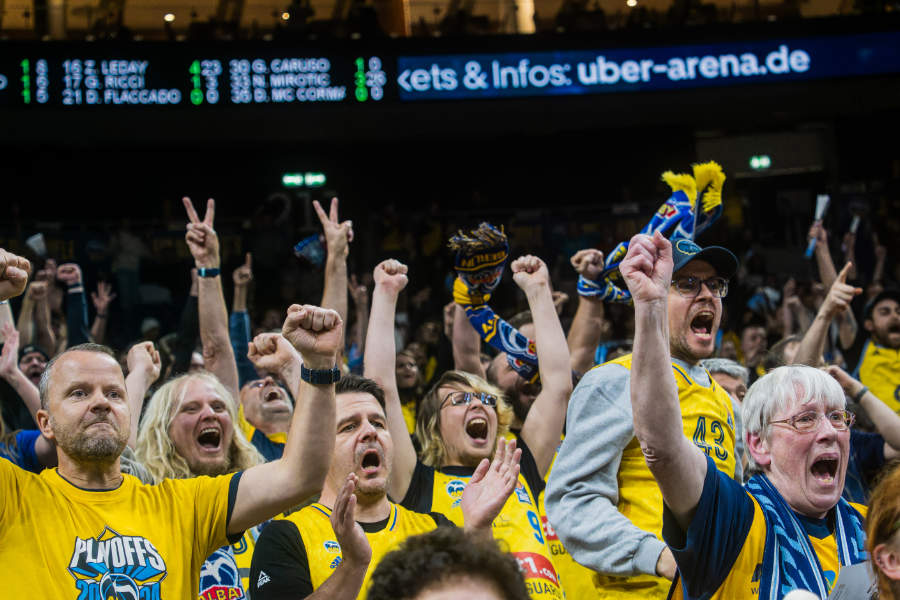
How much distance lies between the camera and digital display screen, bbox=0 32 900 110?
988cm

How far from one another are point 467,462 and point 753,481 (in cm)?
128

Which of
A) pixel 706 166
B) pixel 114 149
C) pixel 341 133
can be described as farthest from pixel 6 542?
pixel 114 149

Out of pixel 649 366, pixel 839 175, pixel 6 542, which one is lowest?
pixel 6 542

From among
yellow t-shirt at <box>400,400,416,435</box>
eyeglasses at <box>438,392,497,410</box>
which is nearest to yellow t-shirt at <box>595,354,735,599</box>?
eyeglasses at <box>438,392,497,410</box>

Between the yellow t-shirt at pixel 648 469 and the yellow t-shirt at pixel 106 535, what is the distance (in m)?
1.05

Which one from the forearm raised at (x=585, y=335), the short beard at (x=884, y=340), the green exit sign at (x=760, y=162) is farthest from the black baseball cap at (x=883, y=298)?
the green exit sign at (x=760, y=162)

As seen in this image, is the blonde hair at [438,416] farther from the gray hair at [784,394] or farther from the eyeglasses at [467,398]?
the gray hair at [784,394]

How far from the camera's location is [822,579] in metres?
2.29

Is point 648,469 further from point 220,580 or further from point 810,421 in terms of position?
point 220,580

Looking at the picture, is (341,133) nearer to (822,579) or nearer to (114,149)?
(114,149)

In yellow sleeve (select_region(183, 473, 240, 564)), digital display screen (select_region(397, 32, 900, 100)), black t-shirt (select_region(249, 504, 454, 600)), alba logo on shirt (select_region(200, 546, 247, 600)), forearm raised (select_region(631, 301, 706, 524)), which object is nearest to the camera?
forearm raised (select_region(631, 301, 706, 524))

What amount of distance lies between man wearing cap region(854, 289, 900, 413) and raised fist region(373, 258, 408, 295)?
2892 millimetres

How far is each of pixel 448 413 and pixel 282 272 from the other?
8351mm

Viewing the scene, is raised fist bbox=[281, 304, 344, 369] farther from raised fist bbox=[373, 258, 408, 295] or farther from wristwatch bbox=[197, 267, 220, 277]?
wristwatch bbox=[197, 267, 220, 277]
